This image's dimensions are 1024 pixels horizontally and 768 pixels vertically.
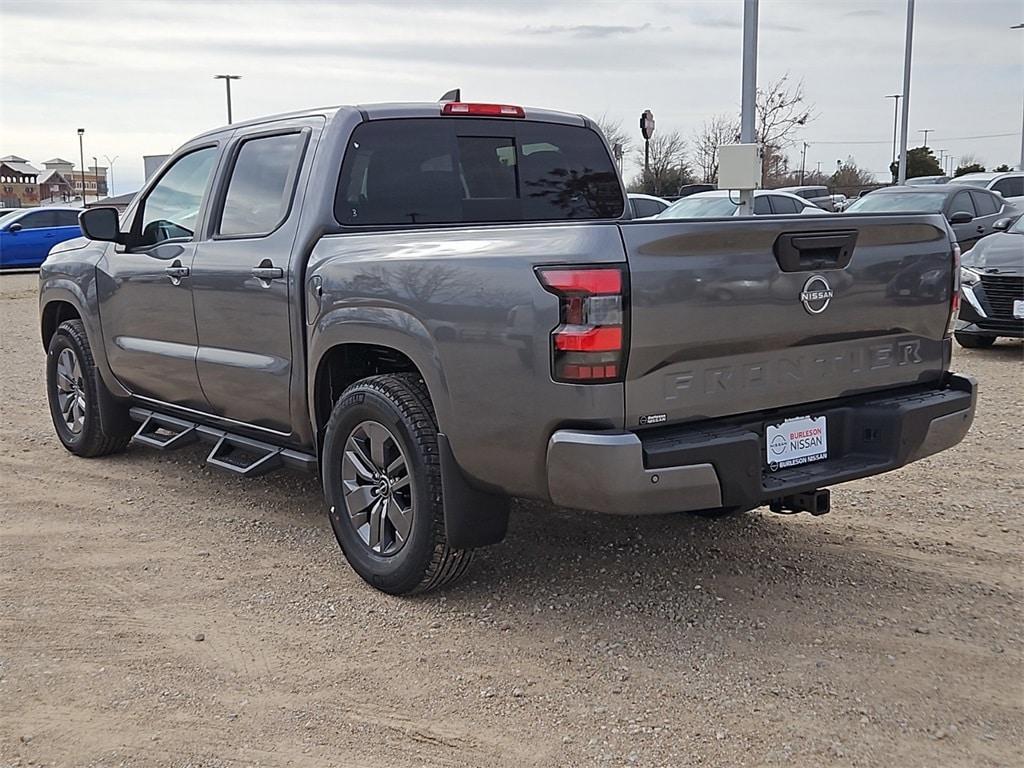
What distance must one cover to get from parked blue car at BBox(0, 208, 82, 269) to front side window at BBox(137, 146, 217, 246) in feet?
63.8

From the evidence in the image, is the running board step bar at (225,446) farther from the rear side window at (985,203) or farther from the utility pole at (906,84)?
the utility pole at (906,84)

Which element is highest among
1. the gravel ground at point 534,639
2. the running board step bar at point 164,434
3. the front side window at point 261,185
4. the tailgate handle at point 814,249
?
the front side window at point 261,185

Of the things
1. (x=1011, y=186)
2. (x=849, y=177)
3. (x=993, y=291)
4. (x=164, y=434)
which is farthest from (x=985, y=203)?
(x=849, y=177)

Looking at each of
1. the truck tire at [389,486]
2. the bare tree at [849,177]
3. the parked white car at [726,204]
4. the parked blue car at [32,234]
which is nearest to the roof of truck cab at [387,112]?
the truck tire at [389,486]

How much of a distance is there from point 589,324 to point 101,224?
349cm

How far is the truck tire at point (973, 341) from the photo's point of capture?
35.0 feet

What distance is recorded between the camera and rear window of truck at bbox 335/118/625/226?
16.0 ft

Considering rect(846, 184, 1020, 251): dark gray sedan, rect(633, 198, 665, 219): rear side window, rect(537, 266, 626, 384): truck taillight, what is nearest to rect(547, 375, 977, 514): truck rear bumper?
rect(537, 266, 626, 384): truck taillight

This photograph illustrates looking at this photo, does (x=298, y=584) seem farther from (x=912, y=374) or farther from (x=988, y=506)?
(x=988, y=506)

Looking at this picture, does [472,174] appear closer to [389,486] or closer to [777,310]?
[389,486]

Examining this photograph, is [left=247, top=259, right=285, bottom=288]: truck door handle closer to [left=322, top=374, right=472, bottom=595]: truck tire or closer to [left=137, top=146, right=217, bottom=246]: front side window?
[left=322, top=374, right=472, bottom=595]: truck tire

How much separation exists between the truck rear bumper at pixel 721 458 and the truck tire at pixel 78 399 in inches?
156

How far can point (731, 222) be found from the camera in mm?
3682

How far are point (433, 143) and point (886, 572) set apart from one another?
108 inches
